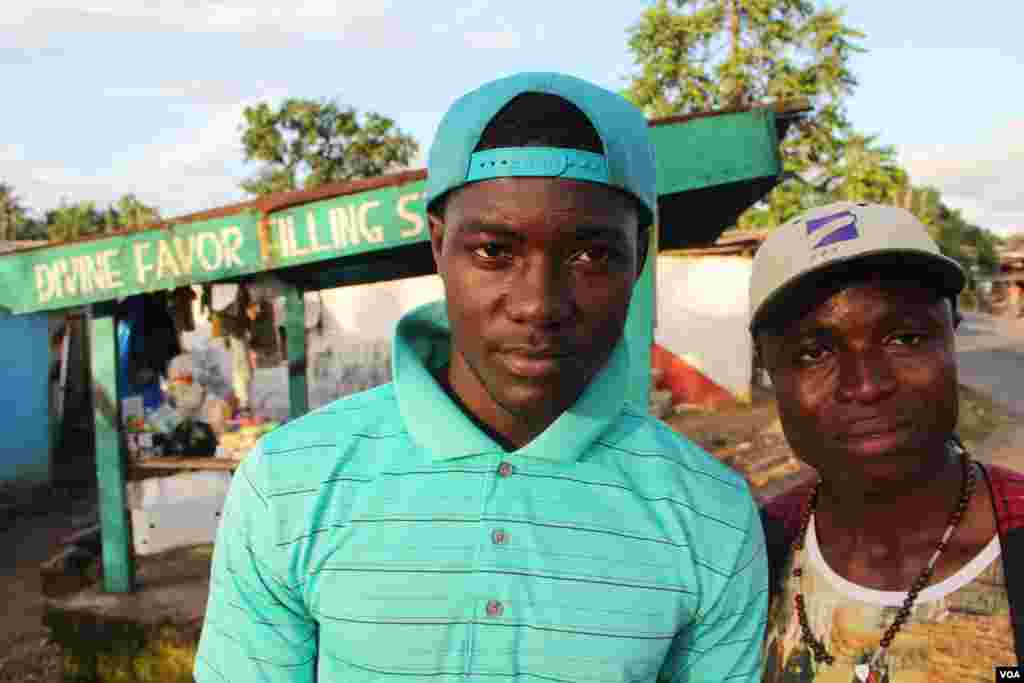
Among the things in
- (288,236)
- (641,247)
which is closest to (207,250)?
(288,236)

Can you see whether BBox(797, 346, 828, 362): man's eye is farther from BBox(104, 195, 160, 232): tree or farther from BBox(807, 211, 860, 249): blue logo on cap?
BBox(104, 195, 160, 232): tree

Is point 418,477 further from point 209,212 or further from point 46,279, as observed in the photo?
point 46,279

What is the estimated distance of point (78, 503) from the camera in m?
9.77

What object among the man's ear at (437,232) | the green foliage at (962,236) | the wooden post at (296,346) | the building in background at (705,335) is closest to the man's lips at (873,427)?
the man's ear at (437,232)

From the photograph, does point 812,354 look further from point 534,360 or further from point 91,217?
point 91,217

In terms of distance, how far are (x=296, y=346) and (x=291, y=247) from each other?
1012 millimetres

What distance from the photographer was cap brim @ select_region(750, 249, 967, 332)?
133 centimetres

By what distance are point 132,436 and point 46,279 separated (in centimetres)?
111

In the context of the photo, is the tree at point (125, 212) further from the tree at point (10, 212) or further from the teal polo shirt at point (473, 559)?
the teal polo shirt at point (473, 559)

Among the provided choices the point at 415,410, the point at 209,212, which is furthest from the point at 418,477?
the point at 209,212

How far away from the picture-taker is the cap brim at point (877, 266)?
1.33 metres

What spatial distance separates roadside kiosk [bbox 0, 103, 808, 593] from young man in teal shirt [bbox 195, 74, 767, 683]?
202 cm

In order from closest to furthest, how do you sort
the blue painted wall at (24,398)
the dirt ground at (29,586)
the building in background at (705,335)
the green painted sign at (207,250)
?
the green painted sign at (207,250) < the dirt ground at (29,586) < the blue painted wall at (24,398) < the building in background at (705,335)

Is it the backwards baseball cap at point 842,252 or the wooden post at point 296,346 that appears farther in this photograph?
the wooden post at point 296,346
